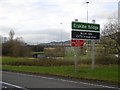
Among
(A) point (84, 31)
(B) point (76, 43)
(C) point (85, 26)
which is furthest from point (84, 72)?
(C) point (85, 26)

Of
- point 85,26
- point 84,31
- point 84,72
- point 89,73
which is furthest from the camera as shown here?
point 84,31

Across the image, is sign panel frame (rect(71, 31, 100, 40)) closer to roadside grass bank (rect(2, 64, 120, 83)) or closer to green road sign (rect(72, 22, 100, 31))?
green road sign (rect(72, 22, 100, 31))

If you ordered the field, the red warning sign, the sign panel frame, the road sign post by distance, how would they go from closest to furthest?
the field
the red warning sign
the road sign post
the sign panel frame

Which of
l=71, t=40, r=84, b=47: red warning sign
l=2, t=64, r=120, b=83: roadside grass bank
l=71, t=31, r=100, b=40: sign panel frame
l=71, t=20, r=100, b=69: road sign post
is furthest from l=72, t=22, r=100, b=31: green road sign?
l=2, t=64, r=120, b=83: roadside grass bank

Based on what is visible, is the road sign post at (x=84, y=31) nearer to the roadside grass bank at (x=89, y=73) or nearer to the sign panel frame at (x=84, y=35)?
the sign panel frame at (x=84, y=35)

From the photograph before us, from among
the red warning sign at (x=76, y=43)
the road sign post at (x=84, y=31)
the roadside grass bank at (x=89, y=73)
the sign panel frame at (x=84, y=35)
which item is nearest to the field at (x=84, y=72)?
the roadside grass bank at (x=89, y=73)

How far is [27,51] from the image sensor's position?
90.2 metres

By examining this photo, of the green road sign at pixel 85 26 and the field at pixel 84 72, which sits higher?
the green road sign at pixel 85 26

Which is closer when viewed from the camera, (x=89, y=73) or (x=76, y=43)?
(x=89, y=73)

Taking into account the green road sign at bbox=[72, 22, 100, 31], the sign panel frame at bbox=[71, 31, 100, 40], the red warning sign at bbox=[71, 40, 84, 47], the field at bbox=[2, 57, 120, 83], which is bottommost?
the field at bbox=[2, 57, 120, 83]

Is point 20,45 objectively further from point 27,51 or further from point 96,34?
point 96,34

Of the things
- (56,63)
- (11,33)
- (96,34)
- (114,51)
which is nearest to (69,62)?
(56,63)

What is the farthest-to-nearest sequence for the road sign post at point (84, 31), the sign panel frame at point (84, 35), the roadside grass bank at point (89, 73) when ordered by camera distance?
1. the sign panel frame at point (84, 35)
2. the road sign post at point (84, 31)
3. the roadside grass bank at point (89, 73)

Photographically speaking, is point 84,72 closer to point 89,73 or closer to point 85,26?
point 89,73
